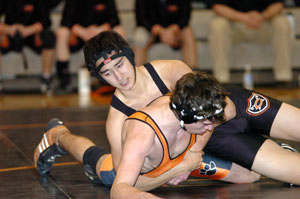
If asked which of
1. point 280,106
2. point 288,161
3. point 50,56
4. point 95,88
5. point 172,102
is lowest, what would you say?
point 95,88

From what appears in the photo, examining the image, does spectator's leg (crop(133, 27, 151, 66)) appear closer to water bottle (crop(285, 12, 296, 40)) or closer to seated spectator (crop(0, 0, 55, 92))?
seated spectator (crop(0, 0, 55, 92))

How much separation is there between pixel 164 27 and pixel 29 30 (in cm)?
202

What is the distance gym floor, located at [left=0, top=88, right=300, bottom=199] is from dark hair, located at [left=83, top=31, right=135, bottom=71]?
0.77 metres

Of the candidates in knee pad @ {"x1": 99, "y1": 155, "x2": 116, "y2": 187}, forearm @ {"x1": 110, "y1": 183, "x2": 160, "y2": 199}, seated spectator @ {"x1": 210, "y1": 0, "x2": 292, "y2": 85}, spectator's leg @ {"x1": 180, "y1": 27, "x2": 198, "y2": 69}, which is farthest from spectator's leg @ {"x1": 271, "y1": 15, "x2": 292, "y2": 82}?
forearm @ {"x1": 110, "y1": 183, "x2": 160, "y2": 199}

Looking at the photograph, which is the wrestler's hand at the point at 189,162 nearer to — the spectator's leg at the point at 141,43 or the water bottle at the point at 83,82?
the spectator's leg at the point at 141,43

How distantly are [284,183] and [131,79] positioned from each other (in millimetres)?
1135

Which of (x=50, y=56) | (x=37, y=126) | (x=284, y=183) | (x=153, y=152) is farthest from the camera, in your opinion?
(x=50, y=56)

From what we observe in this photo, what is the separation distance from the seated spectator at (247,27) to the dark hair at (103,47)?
5110 mm

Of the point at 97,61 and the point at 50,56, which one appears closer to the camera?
the point at 97,61

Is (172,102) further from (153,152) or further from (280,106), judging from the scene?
(280,106)

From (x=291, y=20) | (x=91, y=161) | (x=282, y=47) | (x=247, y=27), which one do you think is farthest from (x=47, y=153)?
(x=291, y=20)

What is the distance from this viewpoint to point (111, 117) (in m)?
3.19

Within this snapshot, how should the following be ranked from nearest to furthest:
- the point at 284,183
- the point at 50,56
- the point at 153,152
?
the point at 153,152 < the point at 284,183 < the point at 50,56

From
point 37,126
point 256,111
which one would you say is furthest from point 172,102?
point 37,126
